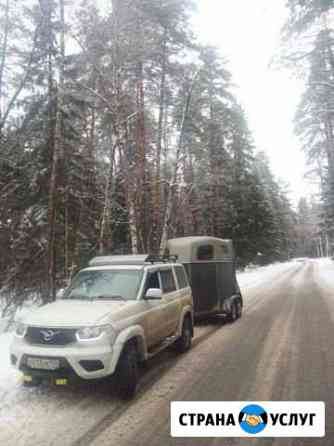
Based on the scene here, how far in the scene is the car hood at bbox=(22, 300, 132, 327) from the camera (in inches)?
193

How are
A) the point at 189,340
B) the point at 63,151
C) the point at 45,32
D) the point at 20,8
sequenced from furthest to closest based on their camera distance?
the point at 20,8, the point at 63,151, the point at 45,32, the point at 189,340

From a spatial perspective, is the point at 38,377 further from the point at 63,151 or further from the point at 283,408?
the point at 63,151

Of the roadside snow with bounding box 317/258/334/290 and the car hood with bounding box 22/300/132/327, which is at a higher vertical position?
the car hood with bounding box 22/300/132/327

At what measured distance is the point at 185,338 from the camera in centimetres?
769

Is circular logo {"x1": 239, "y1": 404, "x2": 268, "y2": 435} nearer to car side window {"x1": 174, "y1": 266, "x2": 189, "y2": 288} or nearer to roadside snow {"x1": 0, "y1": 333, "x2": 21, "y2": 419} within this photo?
roadside snow {"x1": 0, "y1": 333, "x2": 21, "y2": 419}

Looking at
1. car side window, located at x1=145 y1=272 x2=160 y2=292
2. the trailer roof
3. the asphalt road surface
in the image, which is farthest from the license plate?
the trailer roof

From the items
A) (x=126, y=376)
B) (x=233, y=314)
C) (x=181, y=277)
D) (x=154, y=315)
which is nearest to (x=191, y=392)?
(x=126, y=376)

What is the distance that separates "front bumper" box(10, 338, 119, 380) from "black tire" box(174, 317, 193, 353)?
115 inches

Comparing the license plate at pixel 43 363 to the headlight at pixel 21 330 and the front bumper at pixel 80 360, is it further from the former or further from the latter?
the headlight at pixel 21 330

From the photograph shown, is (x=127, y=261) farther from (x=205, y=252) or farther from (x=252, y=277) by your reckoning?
(x=252, y=277)

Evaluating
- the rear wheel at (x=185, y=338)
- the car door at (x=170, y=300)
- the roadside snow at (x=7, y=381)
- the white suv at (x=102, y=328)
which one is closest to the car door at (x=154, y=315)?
the white suv at (x=102, y=328)

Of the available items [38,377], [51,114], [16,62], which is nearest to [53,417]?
[38,377]

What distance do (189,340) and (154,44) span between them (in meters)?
13.1

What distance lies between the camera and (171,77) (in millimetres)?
18672
